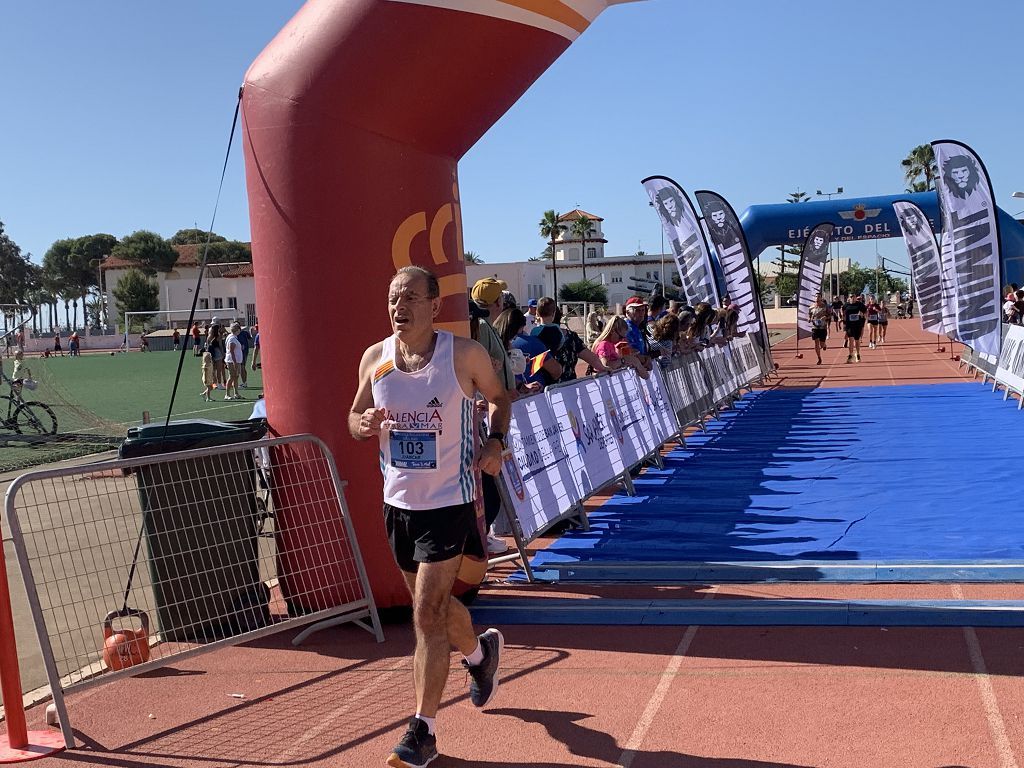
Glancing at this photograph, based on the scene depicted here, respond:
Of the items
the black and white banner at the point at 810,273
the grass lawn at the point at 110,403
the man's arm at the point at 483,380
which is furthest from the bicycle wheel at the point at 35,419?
the black and white banner at the point at 810,273

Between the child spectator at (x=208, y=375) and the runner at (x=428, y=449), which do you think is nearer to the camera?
the runner at (x=428, y=449)

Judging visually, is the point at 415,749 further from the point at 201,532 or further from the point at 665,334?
the point at 665,334

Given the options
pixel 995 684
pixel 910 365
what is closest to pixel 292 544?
pixel 995 684

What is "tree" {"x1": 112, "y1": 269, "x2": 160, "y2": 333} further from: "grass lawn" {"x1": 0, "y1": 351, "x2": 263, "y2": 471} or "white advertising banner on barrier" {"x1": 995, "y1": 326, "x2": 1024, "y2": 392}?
"white advertising banner on barrier" {"x1": 995, "y1": 326, "x2": 1024, "y2": 392}

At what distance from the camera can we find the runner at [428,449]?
4250mm

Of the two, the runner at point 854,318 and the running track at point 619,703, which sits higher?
the runner at point 854,318

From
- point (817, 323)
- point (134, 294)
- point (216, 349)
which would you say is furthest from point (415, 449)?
point (134, 294)

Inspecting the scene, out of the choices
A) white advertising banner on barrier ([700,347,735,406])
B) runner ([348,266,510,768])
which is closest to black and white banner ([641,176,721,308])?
white advertising banner on barrier ([700,347,735,406])

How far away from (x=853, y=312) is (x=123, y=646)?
26381 mm

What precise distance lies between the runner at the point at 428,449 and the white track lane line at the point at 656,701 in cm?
75

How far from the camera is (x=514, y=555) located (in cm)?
719

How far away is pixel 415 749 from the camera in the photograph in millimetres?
4031

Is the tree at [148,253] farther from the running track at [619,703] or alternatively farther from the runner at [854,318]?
the running track at [619,703]

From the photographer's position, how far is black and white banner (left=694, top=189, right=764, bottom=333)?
2436cm
